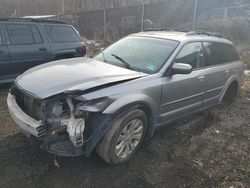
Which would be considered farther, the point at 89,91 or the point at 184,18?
the point at 184,18

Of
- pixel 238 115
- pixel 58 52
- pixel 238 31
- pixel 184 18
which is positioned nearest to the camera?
pixel 238 115

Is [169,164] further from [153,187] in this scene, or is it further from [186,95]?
[186,95]

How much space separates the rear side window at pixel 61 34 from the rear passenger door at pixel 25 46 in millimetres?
311

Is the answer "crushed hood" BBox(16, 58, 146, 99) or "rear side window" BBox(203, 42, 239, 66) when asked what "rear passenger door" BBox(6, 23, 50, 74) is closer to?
"crushed hood" BBox(16, 58, 146, 99)

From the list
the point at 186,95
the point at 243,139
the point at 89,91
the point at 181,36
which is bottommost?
the point at 243,139

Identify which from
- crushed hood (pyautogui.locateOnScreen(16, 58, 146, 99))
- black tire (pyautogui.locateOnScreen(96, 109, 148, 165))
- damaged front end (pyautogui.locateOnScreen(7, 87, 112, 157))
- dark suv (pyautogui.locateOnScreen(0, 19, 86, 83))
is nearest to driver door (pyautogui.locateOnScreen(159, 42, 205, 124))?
crushed hood (pyautogui.locateOnScreen(16, 58, 146, 99))

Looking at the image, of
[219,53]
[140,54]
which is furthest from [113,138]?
[219,53]

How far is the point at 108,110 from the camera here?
11.3 ft

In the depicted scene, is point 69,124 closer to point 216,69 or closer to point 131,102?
point 131,102

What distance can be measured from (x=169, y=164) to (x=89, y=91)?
150 cm

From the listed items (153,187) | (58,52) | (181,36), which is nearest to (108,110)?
(153,187)

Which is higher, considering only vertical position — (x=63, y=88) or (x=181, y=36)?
(x=181, y=36)

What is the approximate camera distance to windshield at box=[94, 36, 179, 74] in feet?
14.4

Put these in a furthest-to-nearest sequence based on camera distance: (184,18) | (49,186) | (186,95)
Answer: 1. (184,18)
2. (186,95)
3. (49,186)
